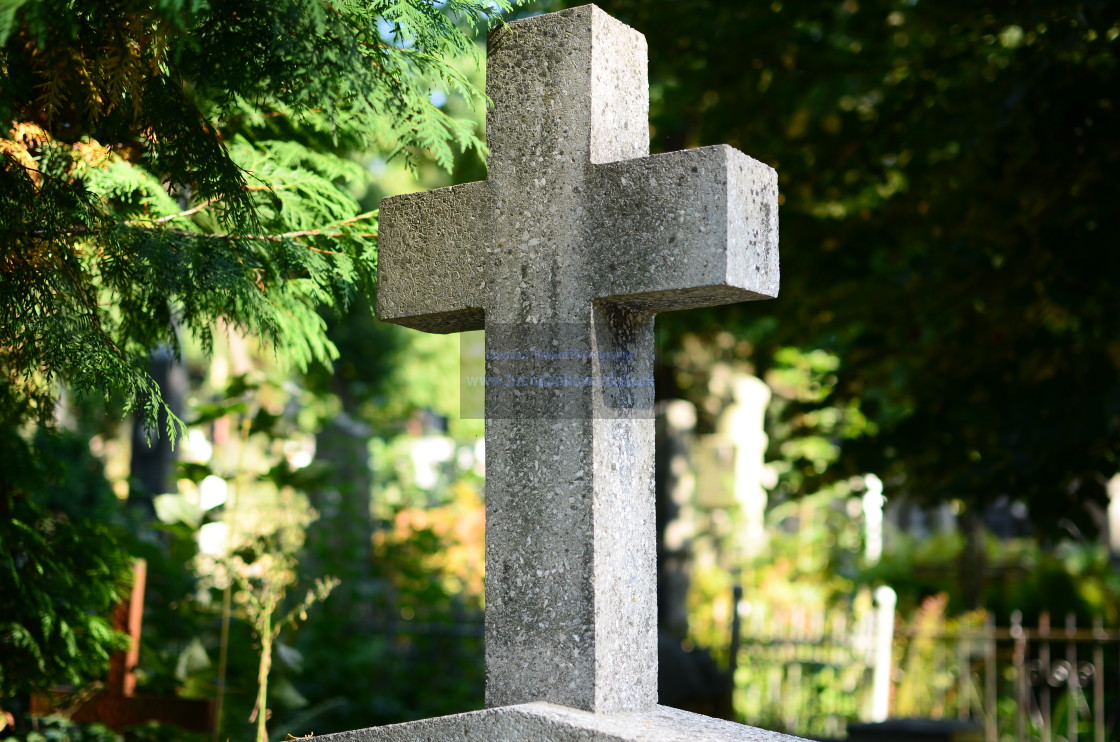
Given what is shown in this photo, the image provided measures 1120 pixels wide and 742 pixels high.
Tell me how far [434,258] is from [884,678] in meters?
7.26

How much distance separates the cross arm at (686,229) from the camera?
2.28 meters

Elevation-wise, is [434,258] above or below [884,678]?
above

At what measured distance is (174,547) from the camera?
5.23 m

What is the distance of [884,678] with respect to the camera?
28.6 feet

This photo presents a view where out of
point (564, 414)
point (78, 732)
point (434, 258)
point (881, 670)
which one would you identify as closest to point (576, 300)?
point (564, 414)

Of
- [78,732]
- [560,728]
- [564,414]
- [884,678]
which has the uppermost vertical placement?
[564,414]

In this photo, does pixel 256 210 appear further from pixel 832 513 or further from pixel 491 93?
pixel 832 513

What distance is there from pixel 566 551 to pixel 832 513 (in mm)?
12904

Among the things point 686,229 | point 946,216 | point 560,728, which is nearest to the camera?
point 560,728

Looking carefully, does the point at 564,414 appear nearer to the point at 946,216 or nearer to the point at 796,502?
the point at 946,216

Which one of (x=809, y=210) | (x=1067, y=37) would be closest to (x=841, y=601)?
(x=809, y=210)

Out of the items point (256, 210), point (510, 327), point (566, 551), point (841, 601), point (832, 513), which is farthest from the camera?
point (832, 513)

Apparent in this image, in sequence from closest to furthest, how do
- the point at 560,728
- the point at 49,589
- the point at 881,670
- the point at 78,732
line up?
the point at 560,728 < the point at 49,589 < the point at 78,732 < the point at 881,670

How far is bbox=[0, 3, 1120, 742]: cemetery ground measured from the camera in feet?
15.5
